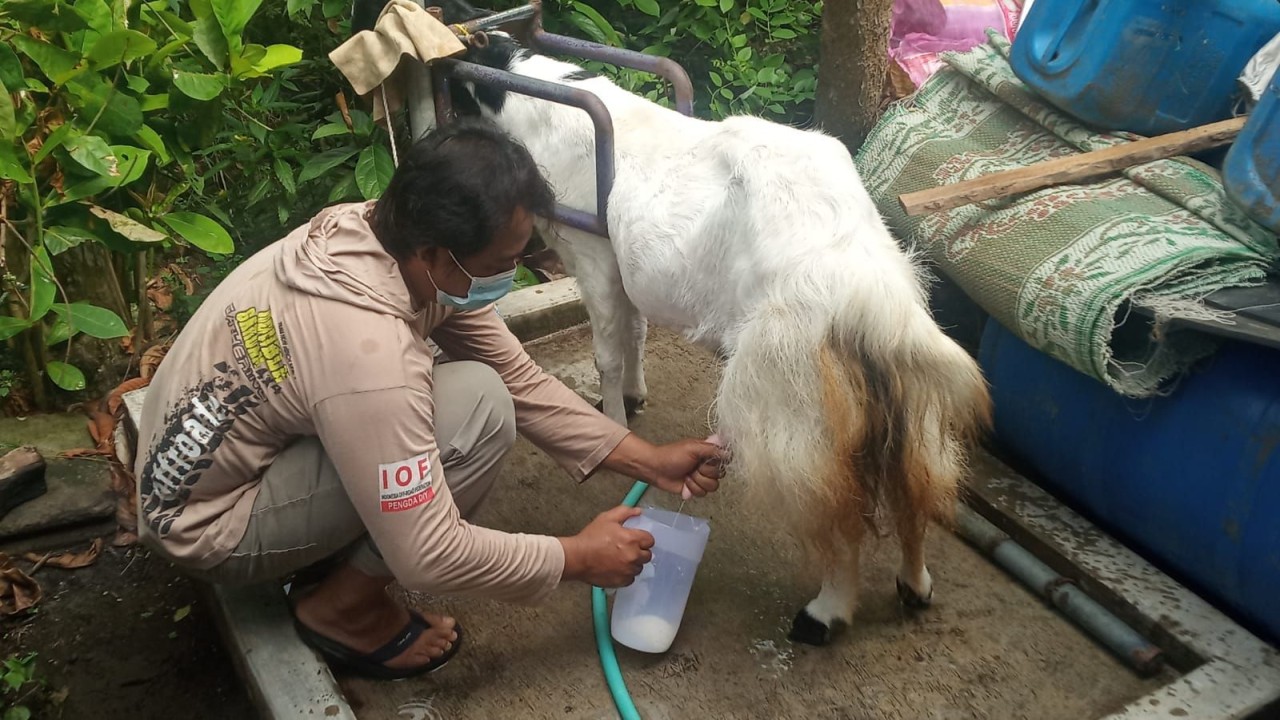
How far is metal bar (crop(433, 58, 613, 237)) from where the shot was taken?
7.76ft

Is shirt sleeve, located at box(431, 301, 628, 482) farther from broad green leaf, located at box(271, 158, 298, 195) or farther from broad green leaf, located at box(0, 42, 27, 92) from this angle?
broad green leaf, located at box(271, 158, 298, 195)

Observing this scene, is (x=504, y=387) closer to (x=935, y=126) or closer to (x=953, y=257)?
(x=953, y=257)

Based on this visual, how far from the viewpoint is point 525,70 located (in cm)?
288

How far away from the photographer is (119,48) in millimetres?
2531

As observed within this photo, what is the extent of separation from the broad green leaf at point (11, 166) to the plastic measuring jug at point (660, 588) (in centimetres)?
178

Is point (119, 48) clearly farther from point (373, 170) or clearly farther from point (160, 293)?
point (160, 293)

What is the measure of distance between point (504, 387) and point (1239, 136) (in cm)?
189

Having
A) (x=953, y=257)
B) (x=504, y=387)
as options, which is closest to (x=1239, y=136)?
(x=953, y=257)

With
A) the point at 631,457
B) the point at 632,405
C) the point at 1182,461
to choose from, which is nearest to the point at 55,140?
the point at 631,457

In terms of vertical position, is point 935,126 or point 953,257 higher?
point 935,126

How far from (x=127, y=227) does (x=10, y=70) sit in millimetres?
470

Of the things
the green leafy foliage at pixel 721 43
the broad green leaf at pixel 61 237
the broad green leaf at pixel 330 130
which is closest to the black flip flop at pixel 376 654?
the broad green leaf at pixel 61 237

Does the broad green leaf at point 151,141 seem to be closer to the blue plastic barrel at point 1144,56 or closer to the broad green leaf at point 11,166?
the broad green leaf at point 11,166

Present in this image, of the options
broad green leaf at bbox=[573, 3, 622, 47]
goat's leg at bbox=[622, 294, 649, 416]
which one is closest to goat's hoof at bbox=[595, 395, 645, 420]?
goat's leg at bbox=[622, 294, 649, 416]
